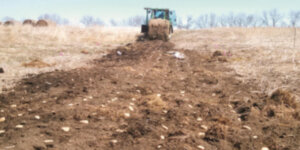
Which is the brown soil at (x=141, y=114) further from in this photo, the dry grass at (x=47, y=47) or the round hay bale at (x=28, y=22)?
the round hay bale at (x=28, y=22)

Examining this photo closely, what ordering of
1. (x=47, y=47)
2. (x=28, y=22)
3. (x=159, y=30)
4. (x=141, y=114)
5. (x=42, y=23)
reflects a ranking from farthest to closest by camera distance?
(x=28, y=22) → (x=42, y=23) → (x=159, y=30) → (x=47, y=47) → (x=141, y=114)

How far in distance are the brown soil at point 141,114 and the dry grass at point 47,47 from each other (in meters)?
1.45

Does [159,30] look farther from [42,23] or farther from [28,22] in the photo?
[28,22]

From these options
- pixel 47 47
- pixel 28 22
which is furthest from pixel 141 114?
pixel 28 22

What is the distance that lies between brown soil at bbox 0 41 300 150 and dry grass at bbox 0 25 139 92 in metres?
1.45

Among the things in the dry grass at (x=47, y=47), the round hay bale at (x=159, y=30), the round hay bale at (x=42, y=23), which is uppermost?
the round hay bale at (x=42, y=23)

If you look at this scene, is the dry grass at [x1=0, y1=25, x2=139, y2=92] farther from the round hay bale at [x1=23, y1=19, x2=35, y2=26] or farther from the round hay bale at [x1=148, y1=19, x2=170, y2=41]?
the round hay bale at [x1=23, y1=19, x2=35, y2=26]

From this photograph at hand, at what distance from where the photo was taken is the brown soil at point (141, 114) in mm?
2094

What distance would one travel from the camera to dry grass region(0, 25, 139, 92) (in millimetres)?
5898

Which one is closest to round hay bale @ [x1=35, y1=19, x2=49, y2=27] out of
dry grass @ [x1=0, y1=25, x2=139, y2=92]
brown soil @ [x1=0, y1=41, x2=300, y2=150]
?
dry grass @ [x1=0, y1=25, x2=139, y2=92]

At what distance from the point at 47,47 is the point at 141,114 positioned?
29.2 ft

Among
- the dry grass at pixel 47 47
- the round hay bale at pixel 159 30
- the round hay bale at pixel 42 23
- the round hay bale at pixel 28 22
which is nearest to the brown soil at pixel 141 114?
the dry grass at pixel 47 47

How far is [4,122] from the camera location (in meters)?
2.36

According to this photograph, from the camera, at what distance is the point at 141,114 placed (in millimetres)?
2787
